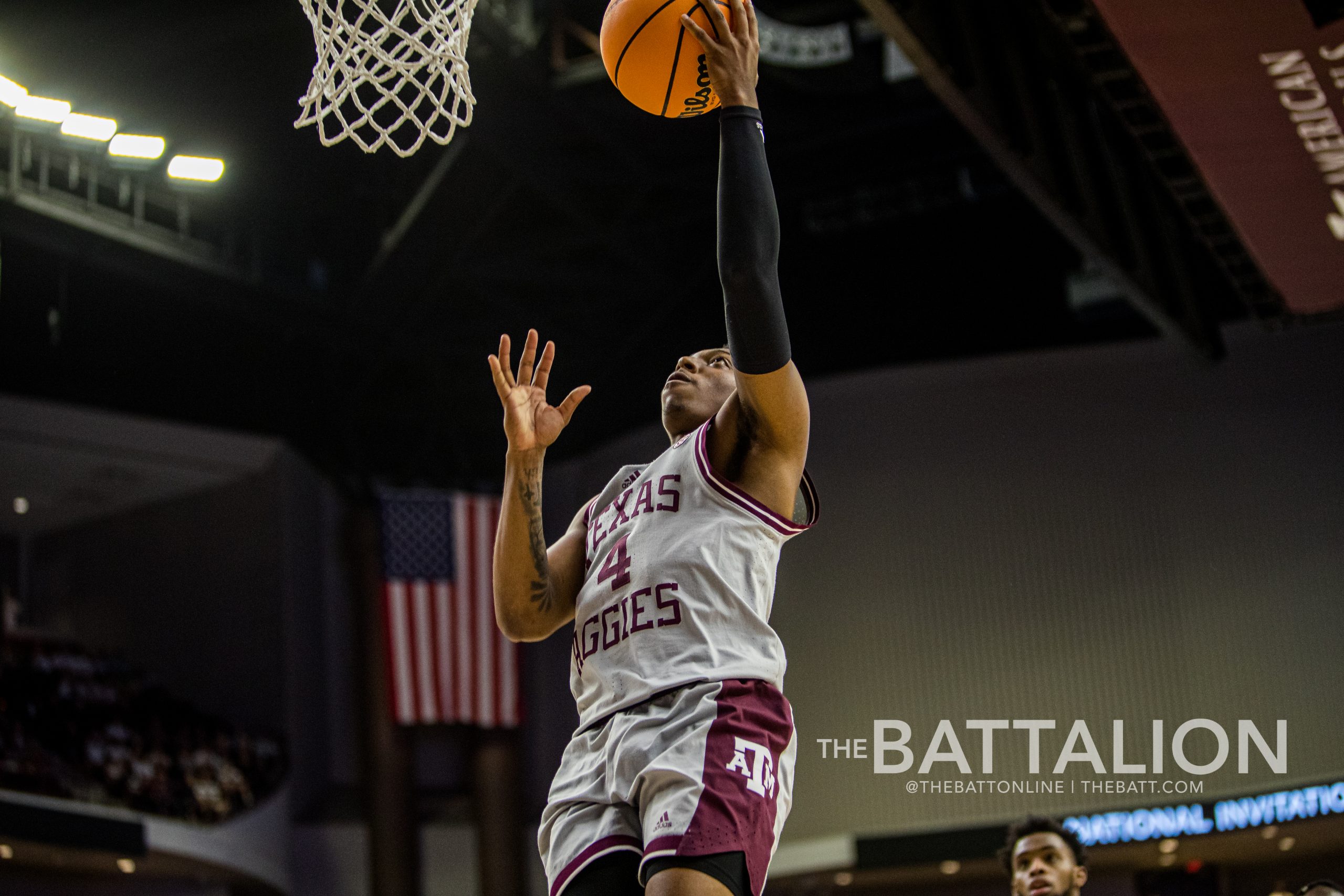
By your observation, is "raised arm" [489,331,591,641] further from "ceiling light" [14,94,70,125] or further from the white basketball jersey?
"ceiling light" [14,94,70,125]

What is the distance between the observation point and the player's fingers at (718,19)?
265 cm

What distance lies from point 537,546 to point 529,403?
333 mm

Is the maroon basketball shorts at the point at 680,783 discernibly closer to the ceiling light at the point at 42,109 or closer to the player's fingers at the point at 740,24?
the player's fingers at the point at 740,24

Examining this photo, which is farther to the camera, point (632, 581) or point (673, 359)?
point (673, 359)

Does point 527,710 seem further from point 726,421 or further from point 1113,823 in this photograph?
point 726,421

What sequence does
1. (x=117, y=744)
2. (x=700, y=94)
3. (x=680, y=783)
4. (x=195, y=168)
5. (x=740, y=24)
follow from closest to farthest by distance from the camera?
(x=680, y=783)
(x=740, y=24)
(x=700, y=94)
(x=195, y=168)
(x=117, y=744)

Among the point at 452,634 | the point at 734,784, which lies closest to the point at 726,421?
the point at 734,784

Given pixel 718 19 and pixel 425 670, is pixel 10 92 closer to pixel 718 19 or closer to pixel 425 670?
pixel 425 670

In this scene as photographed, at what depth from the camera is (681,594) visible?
2.51 meters

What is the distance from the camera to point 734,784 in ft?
7.62

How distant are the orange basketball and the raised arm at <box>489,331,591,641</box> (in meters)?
0.70

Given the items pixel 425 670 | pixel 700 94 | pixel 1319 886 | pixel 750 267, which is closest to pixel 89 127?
pixel 425 670

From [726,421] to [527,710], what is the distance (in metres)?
17.2

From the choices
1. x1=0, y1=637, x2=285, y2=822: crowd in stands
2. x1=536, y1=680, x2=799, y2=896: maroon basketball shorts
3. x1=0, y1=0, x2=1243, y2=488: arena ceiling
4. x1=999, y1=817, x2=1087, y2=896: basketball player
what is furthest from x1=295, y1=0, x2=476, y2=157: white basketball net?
x1=0, y1=637, x2=285, y2=822: crowd in stands
